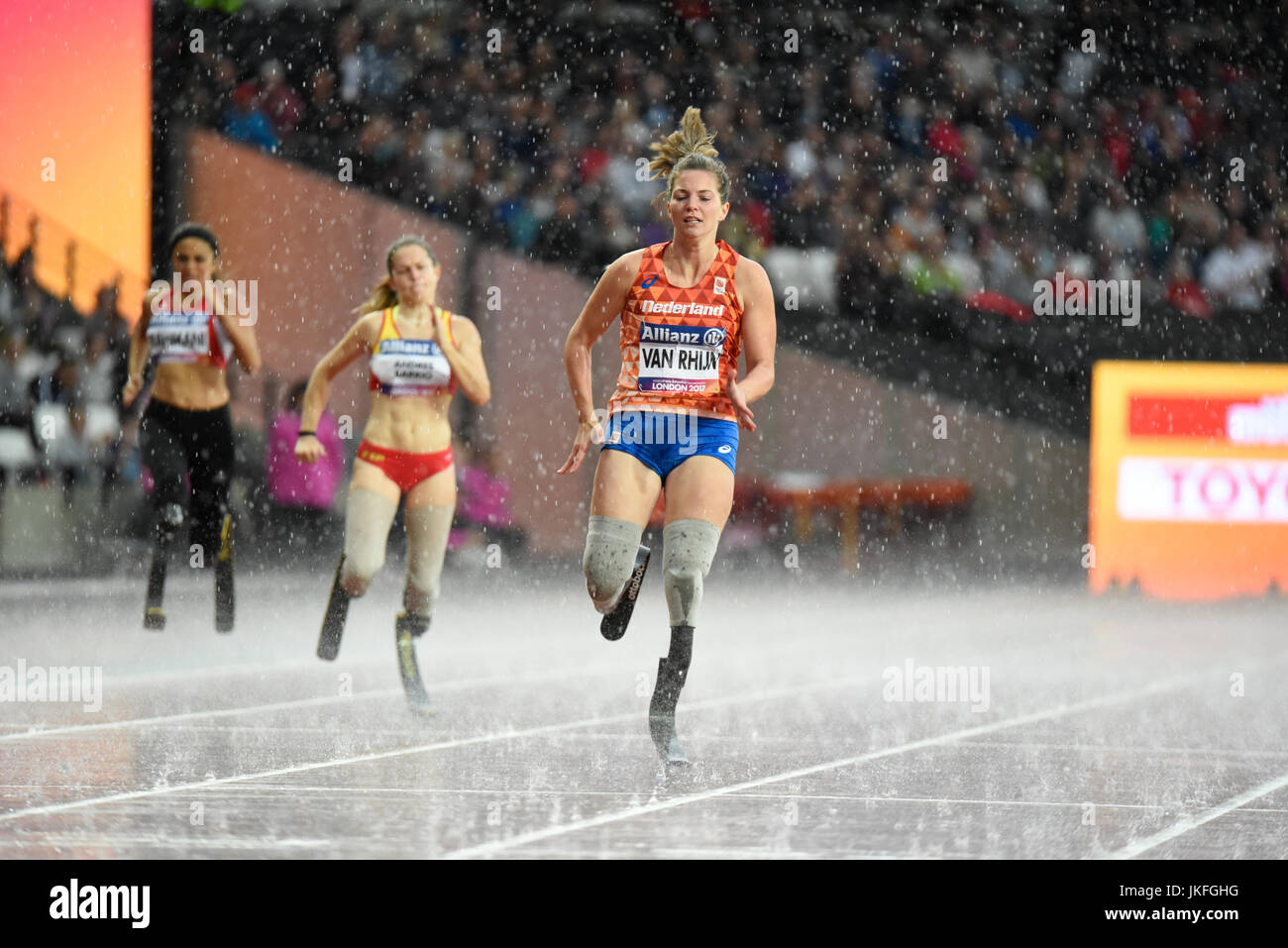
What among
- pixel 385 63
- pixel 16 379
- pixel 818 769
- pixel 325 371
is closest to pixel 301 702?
pixel 325 371

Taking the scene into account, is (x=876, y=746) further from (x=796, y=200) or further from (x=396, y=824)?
(x=796, y=200)

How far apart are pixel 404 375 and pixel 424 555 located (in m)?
0.79

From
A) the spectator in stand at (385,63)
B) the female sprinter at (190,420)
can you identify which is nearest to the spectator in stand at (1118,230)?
the spectator in stand at (385,63)

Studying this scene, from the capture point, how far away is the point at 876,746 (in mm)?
7566

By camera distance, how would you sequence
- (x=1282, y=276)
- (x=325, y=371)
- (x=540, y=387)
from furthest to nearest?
(x=1282, y=276) → (x=540, y=387) → (x=325, y=371)

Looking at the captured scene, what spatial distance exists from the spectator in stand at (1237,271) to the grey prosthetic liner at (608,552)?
13.7 metres

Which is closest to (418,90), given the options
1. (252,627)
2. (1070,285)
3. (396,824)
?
(1070,285)

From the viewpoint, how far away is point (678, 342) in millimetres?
6848

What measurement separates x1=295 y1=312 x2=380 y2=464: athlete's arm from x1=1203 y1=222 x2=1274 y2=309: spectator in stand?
12586 mm

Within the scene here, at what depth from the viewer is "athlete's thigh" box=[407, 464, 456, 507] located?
859 cm

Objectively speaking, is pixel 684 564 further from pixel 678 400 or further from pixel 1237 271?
pixel 1237 271

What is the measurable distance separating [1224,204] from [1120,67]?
2.01 m

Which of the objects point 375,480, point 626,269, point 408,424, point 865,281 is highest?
point 865,281

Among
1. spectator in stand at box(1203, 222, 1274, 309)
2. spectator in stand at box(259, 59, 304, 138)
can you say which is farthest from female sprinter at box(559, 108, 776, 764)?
spectator in stand at box(1203, 222, 1274, 309)
